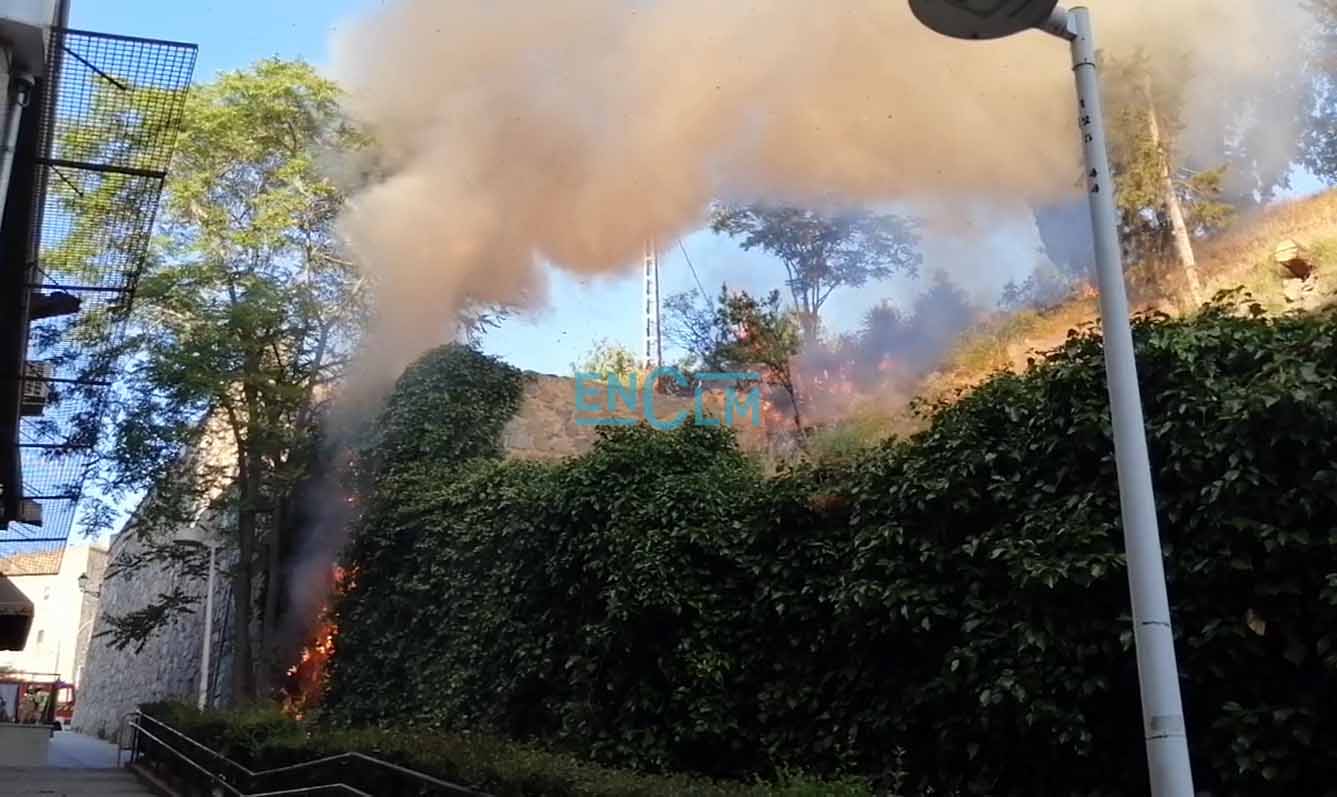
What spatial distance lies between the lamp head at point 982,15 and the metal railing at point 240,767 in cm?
353

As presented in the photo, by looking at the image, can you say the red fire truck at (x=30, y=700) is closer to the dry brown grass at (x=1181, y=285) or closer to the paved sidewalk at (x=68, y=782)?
the paved sidewalk at (x=68, y=782)

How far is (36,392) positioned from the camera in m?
9.91

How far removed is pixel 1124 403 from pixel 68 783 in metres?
10.5

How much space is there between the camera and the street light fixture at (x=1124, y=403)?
93.3 inches

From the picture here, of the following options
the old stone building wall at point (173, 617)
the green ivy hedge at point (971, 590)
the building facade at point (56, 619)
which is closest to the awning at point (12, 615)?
the old stone building wall at point (173, 617)

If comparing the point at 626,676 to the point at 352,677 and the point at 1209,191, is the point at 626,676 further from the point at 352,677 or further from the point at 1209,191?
the point at 1209,191

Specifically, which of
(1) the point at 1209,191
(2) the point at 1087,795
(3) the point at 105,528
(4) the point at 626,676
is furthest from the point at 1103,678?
(3) the point at 105,528

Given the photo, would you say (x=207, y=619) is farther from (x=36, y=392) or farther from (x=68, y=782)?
(x=36, y=392)

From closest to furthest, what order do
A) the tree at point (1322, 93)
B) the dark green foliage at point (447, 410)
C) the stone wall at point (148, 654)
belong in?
the tree at point (1322, 93), the dark green foliage at point (447, 410), the stone wall at point (148, 654)

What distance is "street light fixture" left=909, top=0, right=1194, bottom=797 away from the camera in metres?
2.37

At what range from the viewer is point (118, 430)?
12.9 meters

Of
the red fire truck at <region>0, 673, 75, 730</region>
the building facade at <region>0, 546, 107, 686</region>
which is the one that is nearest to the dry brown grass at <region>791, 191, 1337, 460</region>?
the red fire truck at <region>0, 673, 75, 730</region>

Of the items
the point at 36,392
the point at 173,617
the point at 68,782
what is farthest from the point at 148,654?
the point at 36,392

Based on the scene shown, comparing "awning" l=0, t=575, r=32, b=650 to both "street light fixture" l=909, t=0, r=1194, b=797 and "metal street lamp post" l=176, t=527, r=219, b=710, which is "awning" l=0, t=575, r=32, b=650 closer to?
"metal street lamp post" l=176, t=527, r=219, b=710
